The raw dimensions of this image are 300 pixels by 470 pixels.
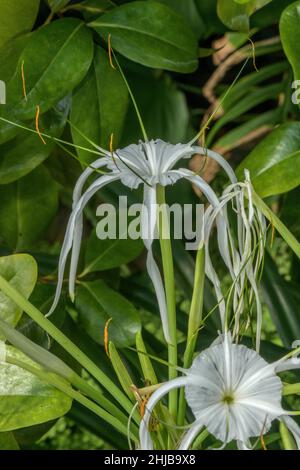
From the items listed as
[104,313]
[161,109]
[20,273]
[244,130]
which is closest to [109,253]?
[104,313]

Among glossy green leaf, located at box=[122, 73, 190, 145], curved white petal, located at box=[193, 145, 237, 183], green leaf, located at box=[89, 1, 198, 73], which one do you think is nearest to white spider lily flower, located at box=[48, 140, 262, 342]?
curved white petal, located at box=[193, 145, 237, 183]

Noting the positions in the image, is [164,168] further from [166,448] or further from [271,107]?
[271,107]

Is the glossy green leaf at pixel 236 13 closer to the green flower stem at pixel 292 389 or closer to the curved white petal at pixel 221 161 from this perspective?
the curved white petal at pixel 221 161

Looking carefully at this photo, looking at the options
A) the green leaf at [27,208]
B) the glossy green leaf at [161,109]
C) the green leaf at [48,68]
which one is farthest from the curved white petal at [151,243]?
the glossy green leaf at [161,109]

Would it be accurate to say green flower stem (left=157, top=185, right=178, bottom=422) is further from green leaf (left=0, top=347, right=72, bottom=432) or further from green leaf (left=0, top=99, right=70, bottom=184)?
green leaf (left=0, top=99, right=70, bottom=184)

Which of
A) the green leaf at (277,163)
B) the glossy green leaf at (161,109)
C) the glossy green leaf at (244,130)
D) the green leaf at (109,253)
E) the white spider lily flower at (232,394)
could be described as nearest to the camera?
the white spider lily flower at (232,394)

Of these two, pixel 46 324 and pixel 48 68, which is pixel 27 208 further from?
pixel 46 324

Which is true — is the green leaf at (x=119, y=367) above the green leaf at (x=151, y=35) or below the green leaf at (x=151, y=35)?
below
